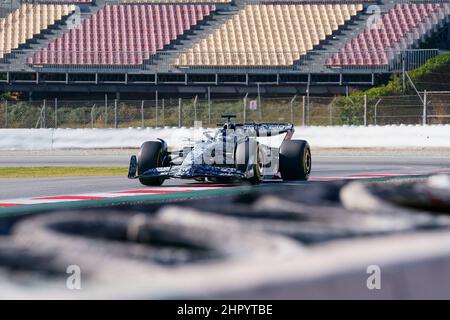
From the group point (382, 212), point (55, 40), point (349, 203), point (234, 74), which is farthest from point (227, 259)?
point (55, 40)

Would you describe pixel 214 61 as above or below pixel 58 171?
above

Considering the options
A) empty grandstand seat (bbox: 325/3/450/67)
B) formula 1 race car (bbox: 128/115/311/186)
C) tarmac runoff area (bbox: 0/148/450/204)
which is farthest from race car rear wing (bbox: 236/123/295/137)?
empty grandstand seat (bbox: 325/3/450/67)

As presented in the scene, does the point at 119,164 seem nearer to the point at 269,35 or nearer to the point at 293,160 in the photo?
the point at 293,160

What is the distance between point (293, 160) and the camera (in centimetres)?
1380

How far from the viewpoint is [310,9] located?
43.9 meters

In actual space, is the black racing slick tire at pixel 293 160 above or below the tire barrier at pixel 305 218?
below

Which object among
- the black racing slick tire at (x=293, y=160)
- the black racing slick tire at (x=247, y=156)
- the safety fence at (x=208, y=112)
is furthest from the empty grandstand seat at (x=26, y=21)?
the black racing slick tire at (x=247, y=156)

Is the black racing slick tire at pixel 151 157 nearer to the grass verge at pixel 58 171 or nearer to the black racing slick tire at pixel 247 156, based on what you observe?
the black racing slick tire at pixel 247 156

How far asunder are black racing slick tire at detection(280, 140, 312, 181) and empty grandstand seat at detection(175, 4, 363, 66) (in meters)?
24.6

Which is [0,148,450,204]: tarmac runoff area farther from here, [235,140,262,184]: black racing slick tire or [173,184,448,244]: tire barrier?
[173,184,448,244]: tire barrier

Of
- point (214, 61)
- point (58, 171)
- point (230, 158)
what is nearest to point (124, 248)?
point (230, 158)

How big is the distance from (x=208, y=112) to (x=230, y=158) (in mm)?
17338

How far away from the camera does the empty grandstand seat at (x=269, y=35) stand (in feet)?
→ 128

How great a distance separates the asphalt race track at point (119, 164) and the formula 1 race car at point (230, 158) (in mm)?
444
